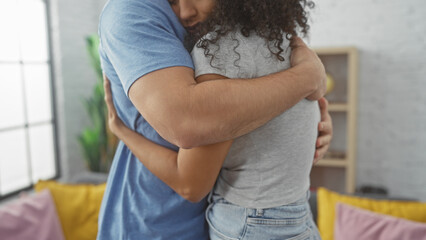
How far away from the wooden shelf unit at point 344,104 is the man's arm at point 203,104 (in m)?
2.65

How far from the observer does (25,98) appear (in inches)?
120

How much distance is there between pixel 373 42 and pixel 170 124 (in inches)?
126

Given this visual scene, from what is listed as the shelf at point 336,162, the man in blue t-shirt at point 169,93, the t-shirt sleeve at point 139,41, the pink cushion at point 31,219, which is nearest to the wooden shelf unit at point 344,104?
the shelf at point 336,162

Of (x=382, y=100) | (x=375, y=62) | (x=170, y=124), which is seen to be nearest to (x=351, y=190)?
(x=382, y=100)

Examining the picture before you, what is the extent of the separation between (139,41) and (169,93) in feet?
0.39

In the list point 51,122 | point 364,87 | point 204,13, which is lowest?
point 51,122

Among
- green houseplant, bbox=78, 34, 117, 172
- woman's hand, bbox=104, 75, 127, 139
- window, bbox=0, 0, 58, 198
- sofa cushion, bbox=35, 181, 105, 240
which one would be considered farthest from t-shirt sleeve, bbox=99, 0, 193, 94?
green houseplant, bbox=78, 34, 117, 172

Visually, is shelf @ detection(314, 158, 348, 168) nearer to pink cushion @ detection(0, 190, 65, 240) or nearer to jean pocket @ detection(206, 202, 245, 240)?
pink cushion @ detection(0, 190, 65, 240)

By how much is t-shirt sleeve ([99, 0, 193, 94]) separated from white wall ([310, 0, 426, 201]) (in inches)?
111

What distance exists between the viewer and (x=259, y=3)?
68 cm

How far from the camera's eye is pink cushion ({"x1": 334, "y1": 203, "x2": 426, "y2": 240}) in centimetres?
172

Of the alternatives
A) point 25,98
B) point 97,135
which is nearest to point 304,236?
point 97,135

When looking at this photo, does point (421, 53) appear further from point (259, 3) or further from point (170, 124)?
point (170, 124)

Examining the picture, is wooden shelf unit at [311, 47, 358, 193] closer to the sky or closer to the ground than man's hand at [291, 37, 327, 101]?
closer to the ground
